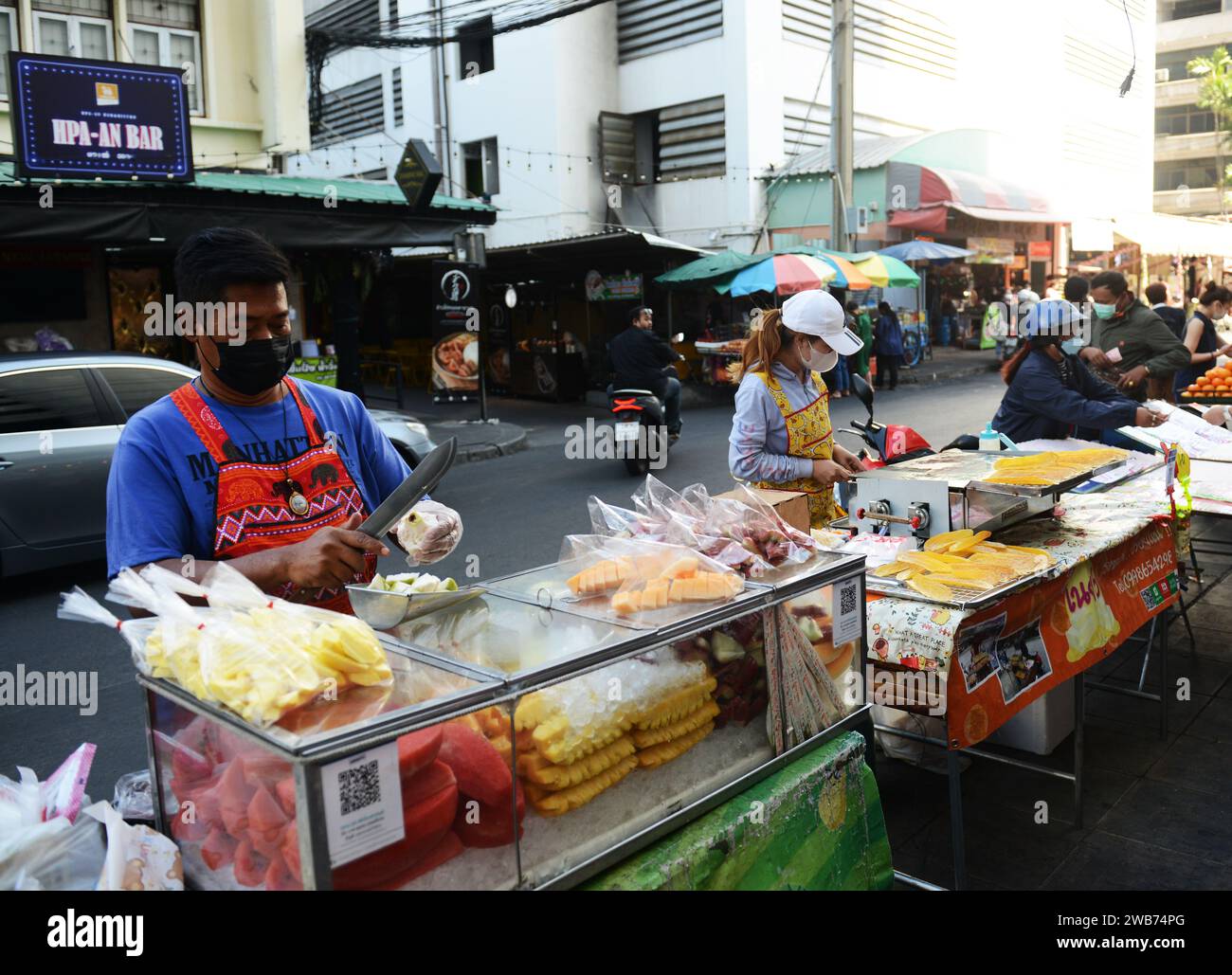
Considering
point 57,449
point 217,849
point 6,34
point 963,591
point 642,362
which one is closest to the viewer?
point 217,849

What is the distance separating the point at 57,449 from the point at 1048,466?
255 inches

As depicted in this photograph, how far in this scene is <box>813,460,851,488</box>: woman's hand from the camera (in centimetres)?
425

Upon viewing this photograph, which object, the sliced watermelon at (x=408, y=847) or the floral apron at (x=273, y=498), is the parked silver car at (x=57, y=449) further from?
the sliced watermelon at (x=408, y=847)

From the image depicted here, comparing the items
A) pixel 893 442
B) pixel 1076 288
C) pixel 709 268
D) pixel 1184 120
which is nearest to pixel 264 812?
pixel 893 442

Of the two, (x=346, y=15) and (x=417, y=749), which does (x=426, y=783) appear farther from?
(x=346, y=15)

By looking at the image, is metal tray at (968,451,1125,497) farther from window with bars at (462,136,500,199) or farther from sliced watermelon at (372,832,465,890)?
window with bars at (462,136,500,199)

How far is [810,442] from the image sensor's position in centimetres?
440

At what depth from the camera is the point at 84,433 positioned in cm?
742

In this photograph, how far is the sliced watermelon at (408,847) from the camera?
1.65 metres

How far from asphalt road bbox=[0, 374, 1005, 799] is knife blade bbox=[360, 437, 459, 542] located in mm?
2476

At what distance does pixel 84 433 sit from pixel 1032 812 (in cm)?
662

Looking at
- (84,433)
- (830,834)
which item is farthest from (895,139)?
(830,834)

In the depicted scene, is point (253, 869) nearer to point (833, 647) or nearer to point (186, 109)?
point (833, 647)
